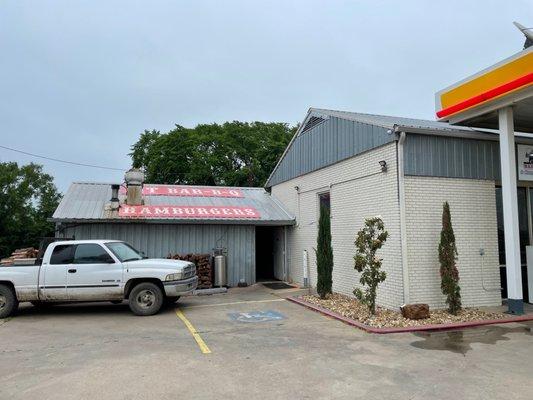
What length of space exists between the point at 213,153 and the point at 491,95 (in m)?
28.2

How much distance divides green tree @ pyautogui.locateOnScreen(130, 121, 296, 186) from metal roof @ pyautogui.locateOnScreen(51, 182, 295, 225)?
15477mm

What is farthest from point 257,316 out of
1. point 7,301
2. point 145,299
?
point 7,301

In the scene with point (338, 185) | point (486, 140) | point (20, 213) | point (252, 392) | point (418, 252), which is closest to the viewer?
point (252, 392)

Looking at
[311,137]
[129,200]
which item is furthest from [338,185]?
[129,200]

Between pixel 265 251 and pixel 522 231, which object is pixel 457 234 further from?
pixel 265 251

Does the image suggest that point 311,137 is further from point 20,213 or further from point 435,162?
point 20,213

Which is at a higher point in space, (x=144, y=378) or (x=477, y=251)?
(x=477, y=251)

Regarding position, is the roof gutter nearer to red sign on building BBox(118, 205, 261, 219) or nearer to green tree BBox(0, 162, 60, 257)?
red sign on building BBox(118, 205, 261, 219)

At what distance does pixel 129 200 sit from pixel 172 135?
809 inches

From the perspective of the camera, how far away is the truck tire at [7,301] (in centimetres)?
1012

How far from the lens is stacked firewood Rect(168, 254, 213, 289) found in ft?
48.6

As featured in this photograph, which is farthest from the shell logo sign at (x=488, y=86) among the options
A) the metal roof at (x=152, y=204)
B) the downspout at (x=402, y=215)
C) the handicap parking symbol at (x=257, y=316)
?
the metal roof at (x=152, y=204)

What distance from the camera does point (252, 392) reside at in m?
5.16

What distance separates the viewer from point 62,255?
10438mm
